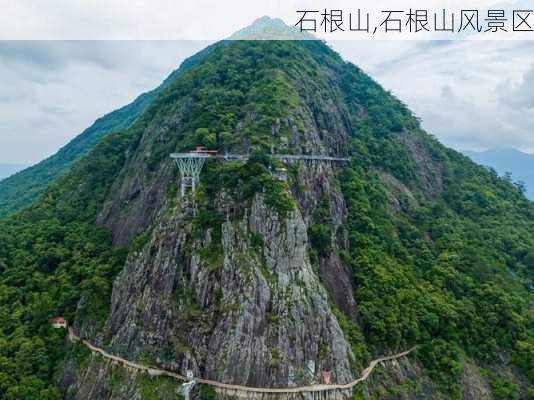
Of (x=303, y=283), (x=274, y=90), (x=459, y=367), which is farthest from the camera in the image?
(x=274, y=90)

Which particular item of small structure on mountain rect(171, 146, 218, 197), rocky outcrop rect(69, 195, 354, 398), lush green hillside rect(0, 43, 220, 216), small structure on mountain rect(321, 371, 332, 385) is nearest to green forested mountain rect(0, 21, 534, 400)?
rocky outcrop rect(69, 195, 354, 398)

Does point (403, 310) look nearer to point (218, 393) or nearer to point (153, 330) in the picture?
point (218, 393)

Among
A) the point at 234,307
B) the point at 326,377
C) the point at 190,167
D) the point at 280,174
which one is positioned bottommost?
the point at 326,377

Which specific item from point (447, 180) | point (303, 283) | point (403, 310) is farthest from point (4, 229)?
point (447, 180)

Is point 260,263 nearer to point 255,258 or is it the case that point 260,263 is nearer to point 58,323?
point 255,258

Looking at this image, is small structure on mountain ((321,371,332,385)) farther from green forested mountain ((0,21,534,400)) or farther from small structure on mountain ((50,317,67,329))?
small structure on mountain ((50,317,67,329))

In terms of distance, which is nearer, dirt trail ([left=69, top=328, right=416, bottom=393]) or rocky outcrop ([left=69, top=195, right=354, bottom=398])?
dirt trail ([left=69, top=328, right=416, bottom=393])

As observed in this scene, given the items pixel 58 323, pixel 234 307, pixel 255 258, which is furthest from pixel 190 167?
pixel 58 323

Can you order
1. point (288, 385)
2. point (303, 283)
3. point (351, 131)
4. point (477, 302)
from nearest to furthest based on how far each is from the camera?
point (288, 385) < point (303, 283) < point (477, 302) < point (351, 131)
